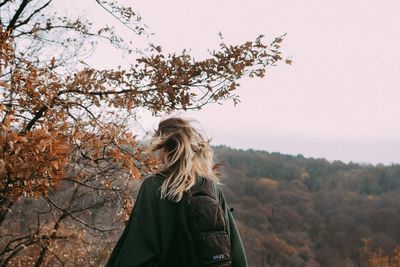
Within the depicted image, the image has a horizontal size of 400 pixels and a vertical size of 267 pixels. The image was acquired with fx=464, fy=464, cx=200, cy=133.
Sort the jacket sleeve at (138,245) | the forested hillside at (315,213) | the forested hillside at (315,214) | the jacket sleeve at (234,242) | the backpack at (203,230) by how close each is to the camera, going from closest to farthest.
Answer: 1. the backpack at (203,230)
2. the jacket sleeve at (138,245)
3. the jacket sleeve at (234,242)
4. the forested hillside at (315,214)
5. the forested hillside at (315,213)

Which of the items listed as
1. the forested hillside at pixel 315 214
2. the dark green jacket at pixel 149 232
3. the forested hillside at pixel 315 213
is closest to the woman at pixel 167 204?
the dark green jacket at pixel 149 232

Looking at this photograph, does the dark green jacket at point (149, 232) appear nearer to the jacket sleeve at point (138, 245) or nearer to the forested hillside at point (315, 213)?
the jacket sleeve at point (138, 245)

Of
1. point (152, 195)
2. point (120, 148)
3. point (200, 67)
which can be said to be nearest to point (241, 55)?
point (200, 67)

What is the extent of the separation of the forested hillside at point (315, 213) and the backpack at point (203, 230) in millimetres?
62619

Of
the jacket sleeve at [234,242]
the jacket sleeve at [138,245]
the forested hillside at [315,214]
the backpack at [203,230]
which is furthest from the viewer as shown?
the forested hillside at [315,214]

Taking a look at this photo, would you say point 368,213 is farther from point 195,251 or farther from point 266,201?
point 195,251

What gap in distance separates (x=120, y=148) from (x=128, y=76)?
993mm

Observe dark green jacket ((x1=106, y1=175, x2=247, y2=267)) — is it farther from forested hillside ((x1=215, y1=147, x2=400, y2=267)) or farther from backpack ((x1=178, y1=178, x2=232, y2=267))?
forested hillside ((x1=215, y1=147, x2=400, y2=267))

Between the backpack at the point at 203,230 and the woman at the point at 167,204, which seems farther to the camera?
the woman at the point at 167,204

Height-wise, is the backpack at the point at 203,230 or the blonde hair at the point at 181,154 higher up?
the blonde hair at the point at 181,154

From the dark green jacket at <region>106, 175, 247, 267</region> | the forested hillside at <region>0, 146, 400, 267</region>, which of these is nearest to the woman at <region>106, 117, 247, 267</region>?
the dark green jacket at <region>106, 175, 247, 267</region>

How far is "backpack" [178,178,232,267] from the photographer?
2.44 meters

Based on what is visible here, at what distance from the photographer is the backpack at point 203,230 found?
244 centimetres

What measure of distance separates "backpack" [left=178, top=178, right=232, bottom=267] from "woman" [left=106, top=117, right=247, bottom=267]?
0.15 feet
